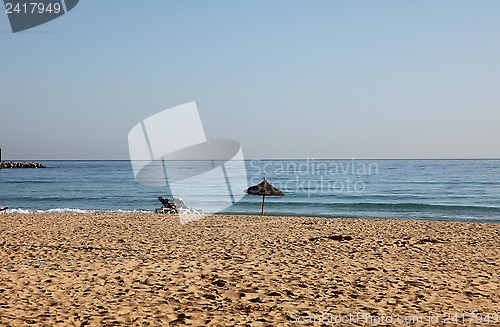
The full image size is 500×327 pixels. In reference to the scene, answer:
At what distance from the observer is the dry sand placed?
19.6 ft

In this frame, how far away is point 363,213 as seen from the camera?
27750 millimetres

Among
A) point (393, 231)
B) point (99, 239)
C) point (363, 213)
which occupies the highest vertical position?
point (99, 239)

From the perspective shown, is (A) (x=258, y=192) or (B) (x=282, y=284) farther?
(A) (x=258, y=192)

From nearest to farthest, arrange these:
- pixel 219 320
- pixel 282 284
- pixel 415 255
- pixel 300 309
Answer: pixel 219 320, pixel 300 309, pixel 282 284, pixel 415 255

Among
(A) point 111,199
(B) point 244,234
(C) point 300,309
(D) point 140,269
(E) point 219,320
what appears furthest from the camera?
(A) point 111,199

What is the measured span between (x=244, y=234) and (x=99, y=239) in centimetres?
413

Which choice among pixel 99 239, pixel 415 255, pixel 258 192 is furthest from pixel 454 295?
pixel 258 192

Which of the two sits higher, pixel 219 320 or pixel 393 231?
pixel 219 320

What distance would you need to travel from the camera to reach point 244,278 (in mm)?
7953

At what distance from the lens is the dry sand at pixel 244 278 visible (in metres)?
5.97

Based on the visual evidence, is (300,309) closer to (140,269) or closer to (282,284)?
(282,284)

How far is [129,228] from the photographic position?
50.0 feet

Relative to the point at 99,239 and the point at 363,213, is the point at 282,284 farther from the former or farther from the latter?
the point at 363,213

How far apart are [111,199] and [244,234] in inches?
1020
